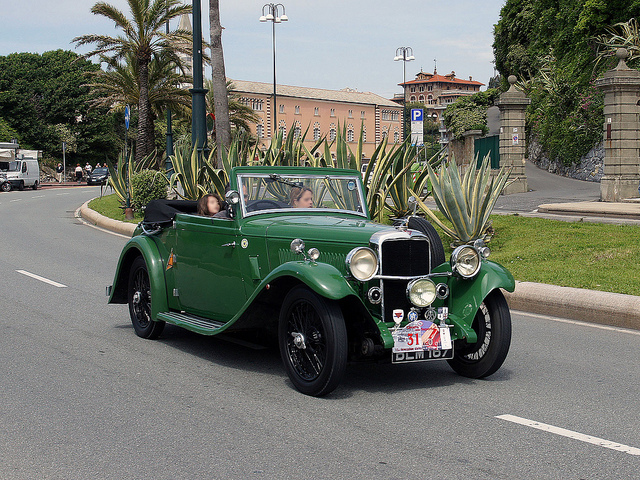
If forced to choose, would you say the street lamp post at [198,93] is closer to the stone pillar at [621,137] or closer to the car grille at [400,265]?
the stone pillar at [621,137]

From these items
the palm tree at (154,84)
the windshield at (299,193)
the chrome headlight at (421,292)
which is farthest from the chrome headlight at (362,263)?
the palm tree at (154,84)

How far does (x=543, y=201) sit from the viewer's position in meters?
22.8

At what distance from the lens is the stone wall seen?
31.5 m

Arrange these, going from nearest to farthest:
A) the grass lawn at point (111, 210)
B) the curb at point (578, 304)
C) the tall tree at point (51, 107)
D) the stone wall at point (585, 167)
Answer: the curb at point (578, 304) → the grass lawn at point (111, 210) → the stone wall at point (585, 167) → the tall tree at point (51, 107)

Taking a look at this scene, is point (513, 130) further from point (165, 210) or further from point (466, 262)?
point (466, 262)

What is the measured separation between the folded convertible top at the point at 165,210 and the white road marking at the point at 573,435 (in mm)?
3859

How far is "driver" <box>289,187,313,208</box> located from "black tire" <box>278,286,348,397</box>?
1278mm

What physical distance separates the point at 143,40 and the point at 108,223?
13.4 m

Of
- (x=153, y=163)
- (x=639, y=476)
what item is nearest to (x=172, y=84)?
(x=153, y=163)

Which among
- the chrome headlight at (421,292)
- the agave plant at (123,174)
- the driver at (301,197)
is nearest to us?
the chrome headlight at (421,292)

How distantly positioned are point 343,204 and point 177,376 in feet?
6.96

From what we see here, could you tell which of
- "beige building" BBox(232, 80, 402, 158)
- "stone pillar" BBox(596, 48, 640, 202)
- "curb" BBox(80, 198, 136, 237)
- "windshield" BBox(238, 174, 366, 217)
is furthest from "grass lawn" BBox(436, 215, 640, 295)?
"beige building" BBox(232, 80, 402, 158)

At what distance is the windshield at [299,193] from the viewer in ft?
22.0

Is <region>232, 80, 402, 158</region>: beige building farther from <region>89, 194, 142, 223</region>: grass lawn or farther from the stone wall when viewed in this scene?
<region>89, 194, 142, 223</region>: grass lawn
